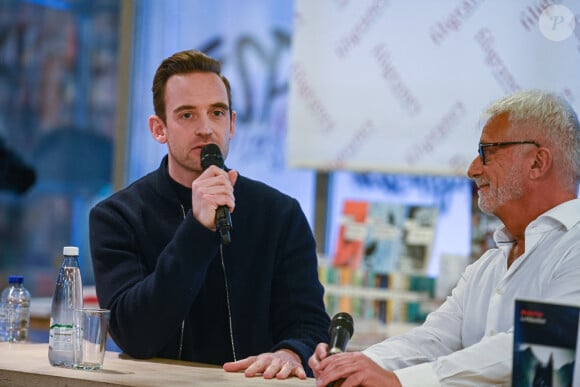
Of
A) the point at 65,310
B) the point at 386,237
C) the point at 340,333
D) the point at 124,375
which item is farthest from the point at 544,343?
the point at 386,237

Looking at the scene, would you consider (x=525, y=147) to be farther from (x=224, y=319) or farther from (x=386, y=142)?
(x=386, y=142)

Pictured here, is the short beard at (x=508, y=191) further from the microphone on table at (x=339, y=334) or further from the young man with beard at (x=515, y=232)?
the microphone on table at (x=339, y=334)

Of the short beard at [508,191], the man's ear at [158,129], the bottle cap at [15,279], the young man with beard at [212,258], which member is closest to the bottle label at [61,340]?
the young man with beard at [212,258]

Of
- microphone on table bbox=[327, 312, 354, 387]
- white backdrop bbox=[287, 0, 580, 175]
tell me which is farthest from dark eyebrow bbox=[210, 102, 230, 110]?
white backdrop bbox=[287, 0, 580, 175]

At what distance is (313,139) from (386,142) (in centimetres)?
37

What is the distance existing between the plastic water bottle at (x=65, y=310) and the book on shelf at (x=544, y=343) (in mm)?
1085

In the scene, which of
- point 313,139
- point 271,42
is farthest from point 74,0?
point 313,139

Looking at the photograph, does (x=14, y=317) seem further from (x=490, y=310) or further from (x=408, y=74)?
(x=408, y=74)

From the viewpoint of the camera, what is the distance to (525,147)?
2.32m

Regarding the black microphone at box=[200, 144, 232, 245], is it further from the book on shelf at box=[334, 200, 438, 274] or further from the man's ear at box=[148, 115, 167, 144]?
the book on shelf at box=[334, 200, 438, 274]

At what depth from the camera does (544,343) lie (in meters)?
1.73

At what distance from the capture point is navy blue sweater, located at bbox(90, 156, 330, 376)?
2.56 metres

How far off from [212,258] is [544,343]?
1.01 meters

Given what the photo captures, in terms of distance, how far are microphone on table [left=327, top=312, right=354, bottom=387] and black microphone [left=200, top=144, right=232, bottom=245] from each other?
1.18 ft
